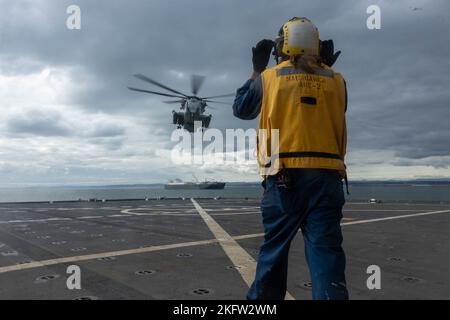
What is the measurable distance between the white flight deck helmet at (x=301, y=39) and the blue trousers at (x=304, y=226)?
1063 mm

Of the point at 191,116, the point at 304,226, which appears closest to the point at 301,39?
the point at 304,226

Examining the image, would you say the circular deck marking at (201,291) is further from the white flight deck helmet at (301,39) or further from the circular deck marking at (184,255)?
the white flight deck helmet at (301,39)

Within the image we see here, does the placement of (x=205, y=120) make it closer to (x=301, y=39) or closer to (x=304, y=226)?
(x=301, y=39)

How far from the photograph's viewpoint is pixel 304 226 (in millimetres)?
2992

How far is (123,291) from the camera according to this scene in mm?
4402

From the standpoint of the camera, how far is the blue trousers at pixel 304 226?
2.75 m

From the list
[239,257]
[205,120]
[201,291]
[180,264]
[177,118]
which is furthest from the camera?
[205,120]

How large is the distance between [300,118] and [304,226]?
911mm

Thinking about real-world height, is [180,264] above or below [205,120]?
below

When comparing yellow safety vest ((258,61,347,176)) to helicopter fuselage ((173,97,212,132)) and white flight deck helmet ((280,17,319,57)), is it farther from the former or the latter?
helicopter fuselage ((173,97,212,132))

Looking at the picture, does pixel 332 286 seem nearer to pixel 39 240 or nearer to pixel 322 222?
pixel 322 222

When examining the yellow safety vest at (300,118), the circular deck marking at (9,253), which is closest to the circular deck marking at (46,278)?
the circular deck marking at (9,253)

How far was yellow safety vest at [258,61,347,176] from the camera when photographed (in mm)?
2938

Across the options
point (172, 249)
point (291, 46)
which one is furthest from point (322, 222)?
point (172, 249)
